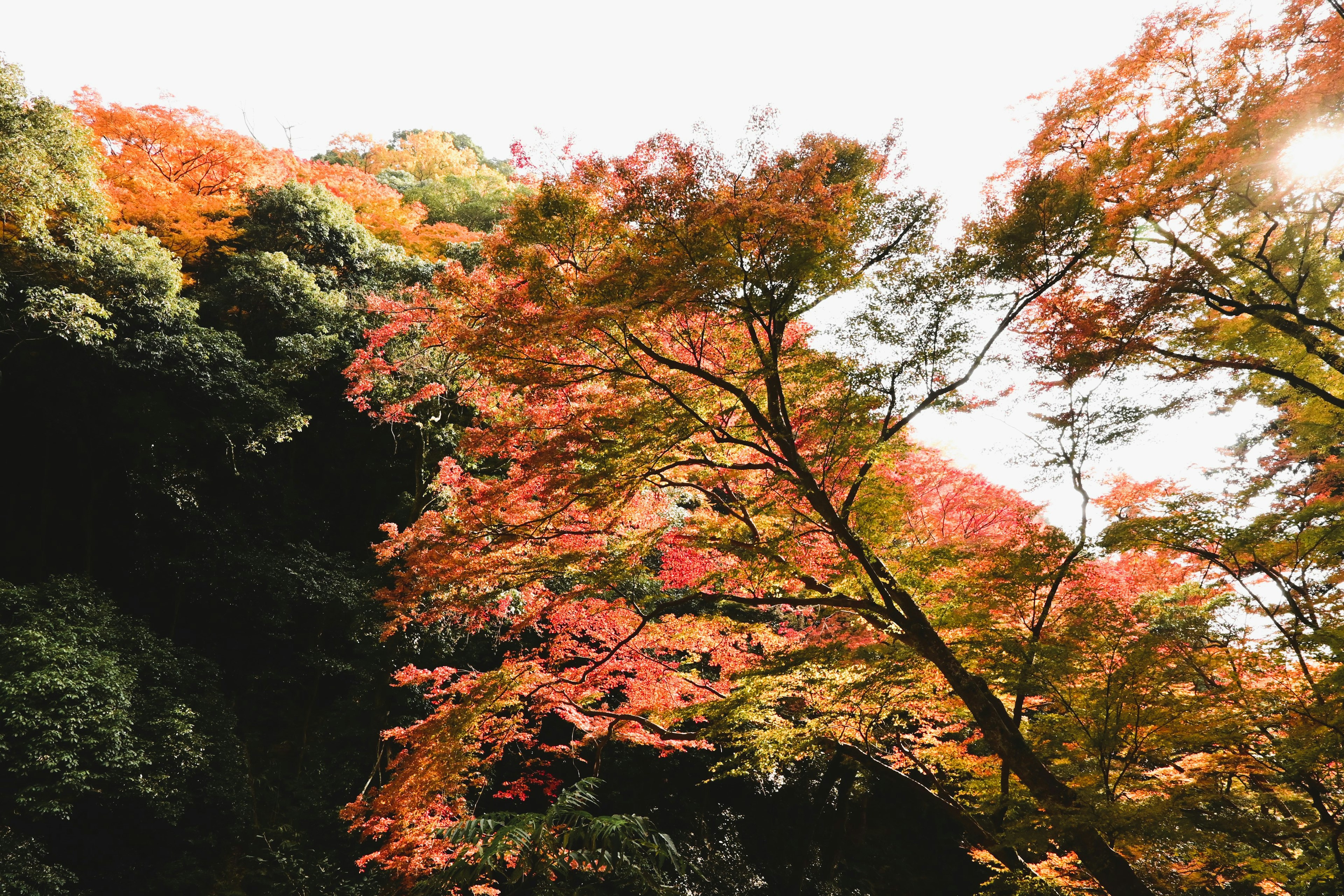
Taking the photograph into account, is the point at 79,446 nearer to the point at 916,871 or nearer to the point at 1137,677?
the point at 1137,677

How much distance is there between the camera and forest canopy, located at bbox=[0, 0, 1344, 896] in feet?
14.6

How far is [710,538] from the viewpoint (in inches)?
204

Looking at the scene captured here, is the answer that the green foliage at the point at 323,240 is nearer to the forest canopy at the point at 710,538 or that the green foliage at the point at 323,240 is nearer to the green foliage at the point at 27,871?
the forest canopy at the point at 710,538

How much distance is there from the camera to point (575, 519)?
6.07 metres

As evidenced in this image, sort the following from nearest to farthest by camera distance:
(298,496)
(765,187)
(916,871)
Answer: (765,187) → (298,496) → (916,871)

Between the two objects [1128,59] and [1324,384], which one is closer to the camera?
[1128,59]

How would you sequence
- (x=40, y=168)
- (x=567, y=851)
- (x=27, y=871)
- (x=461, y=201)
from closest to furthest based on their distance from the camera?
(x=567, y=851) < (x=27, y=871) < (x=40, y=168) < (x=461, y=201)

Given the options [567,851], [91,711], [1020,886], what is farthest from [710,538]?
[91,711]

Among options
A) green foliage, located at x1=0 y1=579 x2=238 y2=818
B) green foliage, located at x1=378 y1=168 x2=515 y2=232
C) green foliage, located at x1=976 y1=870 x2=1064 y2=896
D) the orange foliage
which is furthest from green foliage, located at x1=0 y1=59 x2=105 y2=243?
green foliage, located at x1=976 y1=870 x2=1064 y2=896

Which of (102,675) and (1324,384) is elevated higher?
(1324,384)

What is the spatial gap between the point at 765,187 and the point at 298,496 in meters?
10.1

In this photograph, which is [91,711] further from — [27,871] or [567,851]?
[567,851]

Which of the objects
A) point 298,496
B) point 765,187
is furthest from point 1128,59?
point 298,496

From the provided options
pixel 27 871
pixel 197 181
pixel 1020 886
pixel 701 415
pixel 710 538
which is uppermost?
pixel 197 181
